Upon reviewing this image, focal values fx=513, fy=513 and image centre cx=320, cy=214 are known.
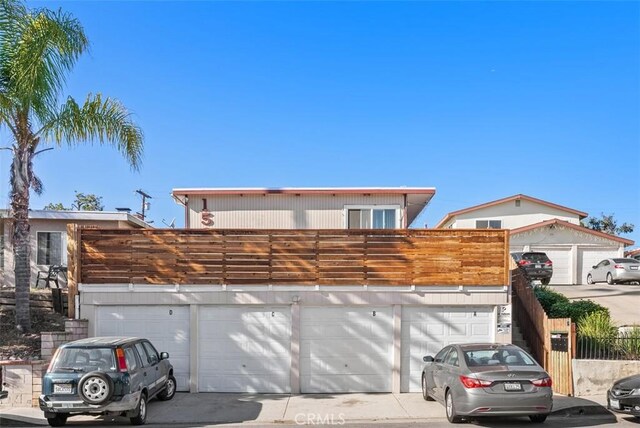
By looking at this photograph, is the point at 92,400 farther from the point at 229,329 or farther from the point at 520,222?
the point at 520,222

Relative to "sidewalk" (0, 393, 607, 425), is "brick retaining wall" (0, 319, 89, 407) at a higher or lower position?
higher

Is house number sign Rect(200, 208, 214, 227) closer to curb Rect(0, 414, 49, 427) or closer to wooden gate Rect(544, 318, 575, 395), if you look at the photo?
curb Rect(0, 414, 49, 427)

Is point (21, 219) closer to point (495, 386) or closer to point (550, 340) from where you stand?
point (495, 386)

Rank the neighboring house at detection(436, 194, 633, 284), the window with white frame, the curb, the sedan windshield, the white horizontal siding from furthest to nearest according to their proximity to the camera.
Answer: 1. the neighboring house at detection(436, 194, 633, 284)
2. the window with white frame
3. the white horizontal siding
4. the curb
5. the sedan windshield

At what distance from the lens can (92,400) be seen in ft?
28.2

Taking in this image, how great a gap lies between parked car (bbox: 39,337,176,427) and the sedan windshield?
5.96 m

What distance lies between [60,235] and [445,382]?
15325mm

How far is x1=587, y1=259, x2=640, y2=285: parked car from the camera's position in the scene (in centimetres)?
2555

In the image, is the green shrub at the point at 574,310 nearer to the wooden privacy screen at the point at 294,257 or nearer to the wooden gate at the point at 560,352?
the wooden gate at the point at 560,352

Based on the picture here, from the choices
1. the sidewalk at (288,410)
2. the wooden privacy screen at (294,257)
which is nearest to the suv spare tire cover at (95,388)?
the sidewalk at (288,410)

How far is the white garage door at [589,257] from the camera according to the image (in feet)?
92.4

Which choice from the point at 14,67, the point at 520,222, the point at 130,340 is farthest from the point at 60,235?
the point at 520,222

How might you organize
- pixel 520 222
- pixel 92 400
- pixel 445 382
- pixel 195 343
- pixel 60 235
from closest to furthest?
pixel 92 400 → pixel 445 382 → pixel 195 343 → pixel 60 235 → pixel 520 222

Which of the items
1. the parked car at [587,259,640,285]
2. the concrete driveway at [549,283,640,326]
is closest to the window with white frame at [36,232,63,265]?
the concrete driveway at [549,283,640,326]
